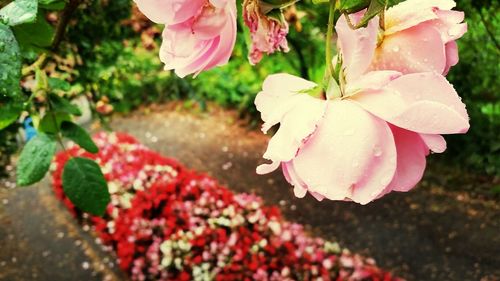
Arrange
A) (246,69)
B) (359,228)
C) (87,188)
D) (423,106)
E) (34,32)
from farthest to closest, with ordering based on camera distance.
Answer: (246,69), (359,228), (87,188), (34,32), (423,106)

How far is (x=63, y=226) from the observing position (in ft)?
15.5

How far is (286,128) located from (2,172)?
2.54 metres

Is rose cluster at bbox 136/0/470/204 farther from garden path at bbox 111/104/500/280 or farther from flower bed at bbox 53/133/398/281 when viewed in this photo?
garden path at bbox 111/104/500/280

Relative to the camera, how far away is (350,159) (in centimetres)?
31

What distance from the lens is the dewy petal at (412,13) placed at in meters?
0.35

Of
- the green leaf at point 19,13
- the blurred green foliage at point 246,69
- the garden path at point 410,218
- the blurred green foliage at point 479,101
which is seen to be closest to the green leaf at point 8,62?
the green leaf at point 19,13

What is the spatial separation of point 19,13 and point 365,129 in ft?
0.95

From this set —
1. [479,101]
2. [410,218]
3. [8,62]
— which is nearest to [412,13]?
[8,62]

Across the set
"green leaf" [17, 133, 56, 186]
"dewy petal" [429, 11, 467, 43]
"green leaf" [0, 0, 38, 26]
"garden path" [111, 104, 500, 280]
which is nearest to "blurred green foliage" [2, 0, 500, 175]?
"garden path" [111, 104, 500, 280]

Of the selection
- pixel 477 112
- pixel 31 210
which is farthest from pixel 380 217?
pixel 31 210

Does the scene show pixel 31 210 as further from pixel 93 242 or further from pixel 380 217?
pixel 380 217

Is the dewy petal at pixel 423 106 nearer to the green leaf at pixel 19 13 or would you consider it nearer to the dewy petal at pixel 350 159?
the dewy petal at pixel 350 159

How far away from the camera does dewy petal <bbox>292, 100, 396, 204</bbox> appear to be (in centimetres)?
31

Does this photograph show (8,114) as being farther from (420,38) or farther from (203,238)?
(203,238)
